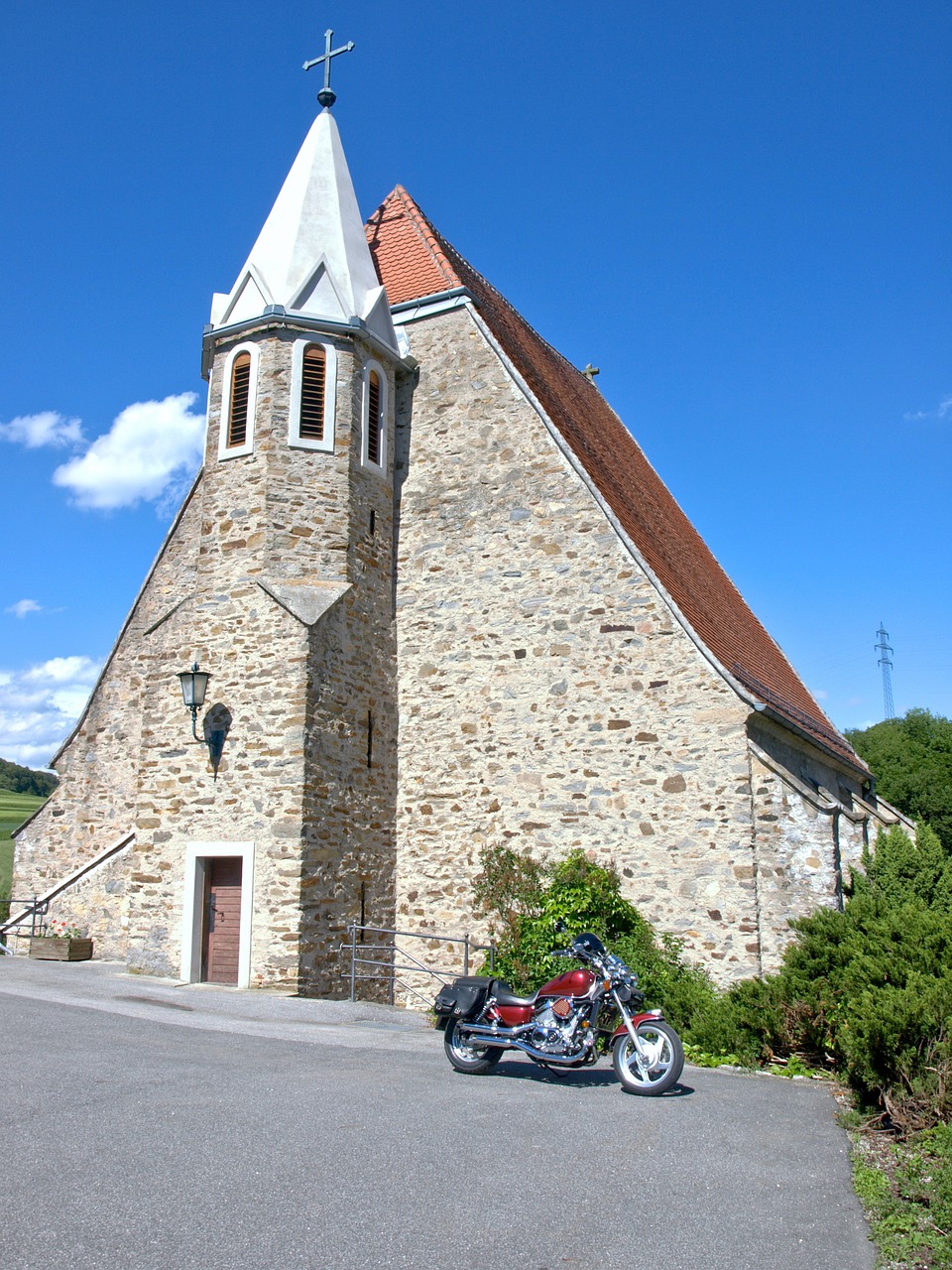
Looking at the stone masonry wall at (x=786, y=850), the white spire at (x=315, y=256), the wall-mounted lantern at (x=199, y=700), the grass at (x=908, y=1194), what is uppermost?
the white spire at (x=315, y=256)

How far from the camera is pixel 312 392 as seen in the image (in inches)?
581

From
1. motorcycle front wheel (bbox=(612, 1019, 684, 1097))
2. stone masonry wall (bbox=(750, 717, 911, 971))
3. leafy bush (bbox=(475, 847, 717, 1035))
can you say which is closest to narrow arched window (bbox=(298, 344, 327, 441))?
leafy bush (bbox=(475, 847, 717, 1035))

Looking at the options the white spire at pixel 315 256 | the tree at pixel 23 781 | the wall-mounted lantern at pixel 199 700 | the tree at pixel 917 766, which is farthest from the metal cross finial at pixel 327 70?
the tree at pixel 23 781

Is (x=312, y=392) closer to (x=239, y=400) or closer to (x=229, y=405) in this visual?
(x=239, y=400)

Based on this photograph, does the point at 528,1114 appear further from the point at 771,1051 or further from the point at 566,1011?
the point at 771,1051

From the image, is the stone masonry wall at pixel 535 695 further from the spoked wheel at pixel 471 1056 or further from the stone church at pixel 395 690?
the spoked wheel at pixel 471 1056

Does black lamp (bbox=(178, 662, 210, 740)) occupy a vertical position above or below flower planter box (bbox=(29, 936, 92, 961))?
above

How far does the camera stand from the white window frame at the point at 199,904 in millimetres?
12469

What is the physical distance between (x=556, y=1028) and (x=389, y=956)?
634cm

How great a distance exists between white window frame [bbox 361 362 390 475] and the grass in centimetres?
1096

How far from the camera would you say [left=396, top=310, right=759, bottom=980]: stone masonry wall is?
40.8 feet

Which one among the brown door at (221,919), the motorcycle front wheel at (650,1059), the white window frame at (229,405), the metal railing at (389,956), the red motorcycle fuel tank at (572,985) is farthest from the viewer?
the white window frame at (229,405)

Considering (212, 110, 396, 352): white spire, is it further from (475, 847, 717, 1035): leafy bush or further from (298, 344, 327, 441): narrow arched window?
(475, 847, 717, 1035): leafy bush

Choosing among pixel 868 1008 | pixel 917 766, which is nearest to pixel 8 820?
pixel 917 766
